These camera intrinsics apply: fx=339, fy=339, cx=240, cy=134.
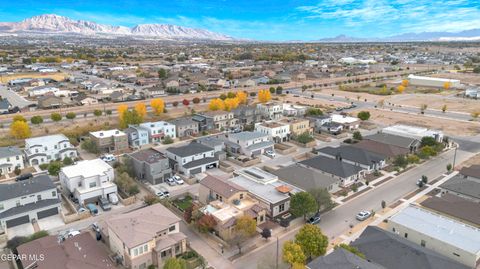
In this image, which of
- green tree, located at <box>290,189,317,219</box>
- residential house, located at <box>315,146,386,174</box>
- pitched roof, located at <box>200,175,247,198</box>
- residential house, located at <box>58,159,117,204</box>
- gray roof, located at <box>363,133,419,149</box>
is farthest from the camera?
gray roof, located at <box>363,133,419,149</box>

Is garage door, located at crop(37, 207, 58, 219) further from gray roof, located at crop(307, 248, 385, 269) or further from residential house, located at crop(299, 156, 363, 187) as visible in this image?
residential house, located at crop(299, 156, 363, 187)

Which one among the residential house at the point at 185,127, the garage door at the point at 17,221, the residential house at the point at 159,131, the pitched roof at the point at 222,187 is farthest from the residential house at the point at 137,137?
the garage door at the point at 17,221

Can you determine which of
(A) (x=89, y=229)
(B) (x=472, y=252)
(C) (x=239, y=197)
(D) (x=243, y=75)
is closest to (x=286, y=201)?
(C) (x=239, y=197)

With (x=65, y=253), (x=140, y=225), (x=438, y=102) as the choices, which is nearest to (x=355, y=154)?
(x=140, y=225)

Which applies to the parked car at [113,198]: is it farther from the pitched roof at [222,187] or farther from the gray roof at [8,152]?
the gray roof at [8,152]

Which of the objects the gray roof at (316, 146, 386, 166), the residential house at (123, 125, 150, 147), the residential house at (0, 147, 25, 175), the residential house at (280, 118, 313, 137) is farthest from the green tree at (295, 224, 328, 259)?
the residential house at (0, 147, 25, 175)

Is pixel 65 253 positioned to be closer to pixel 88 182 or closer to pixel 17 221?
pixel 17 221

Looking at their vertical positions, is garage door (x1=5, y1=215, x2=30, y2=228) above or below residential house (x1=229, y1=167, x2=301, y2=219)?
below

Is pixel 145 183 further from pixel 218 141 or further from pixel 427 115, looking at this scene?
pixel 427 115
